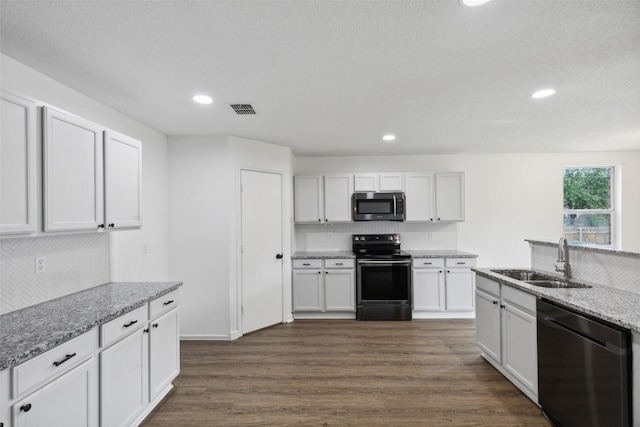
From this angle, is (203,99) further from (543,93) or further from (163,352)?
(543,93)

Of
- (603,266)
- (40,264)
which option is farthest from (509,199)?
(40,264)

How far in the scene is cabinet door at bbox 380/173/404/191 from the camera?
15.3 ft

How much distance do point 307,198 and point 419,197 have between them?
68.6 inches

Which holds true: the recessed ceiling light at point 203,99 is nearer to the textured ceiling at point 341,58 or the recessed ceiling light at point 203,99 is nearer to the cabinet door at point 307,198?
the textured ceiling at point 341,58

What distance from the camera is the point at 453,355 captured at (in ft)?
10.5

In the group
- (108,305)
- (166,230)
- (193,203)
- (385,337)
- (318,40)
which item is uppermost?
(318,40)

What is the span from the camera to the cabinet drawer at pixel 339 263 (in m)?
4.38

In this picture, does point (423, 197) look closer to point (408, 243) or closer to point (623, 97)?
point (408, 243)

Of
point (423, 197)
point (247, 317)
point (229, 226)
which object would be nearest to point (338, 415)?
point (247, 317)

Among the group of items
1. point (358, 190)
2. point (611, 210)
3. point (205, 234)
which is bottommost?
point (205, 234)

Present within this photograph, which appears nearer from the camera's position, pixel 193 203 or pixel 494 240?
pixel 193 203

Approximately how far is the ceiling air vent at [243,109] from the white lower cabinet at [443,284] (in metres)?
3.00

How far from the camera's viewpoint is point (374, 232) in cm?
493

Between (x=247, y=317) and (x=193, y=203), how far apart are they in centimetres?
158
